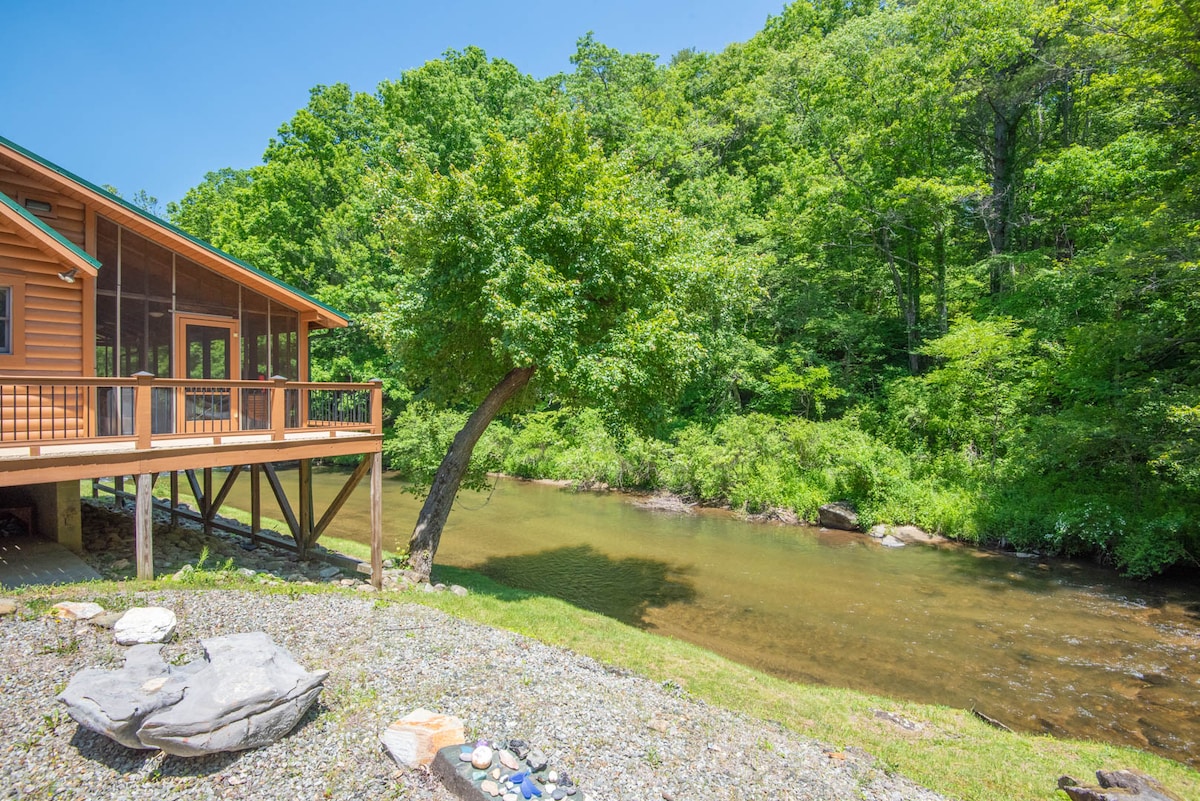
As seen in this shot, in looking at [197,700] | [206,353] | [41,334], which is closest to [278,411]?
[41,334]

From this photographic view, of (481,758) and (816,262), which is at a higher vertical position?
A: (816,262)

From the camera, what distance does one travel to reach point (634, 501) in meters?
21.2

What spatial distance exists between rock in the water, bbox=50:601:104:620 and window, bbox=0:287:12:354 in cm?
505

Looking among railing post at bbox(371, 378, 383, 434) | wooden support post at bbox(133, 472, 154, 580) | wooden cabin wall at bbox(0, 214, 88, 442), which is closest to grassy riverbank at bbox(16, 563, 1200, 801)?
wooden support post at bbox(133, 472, 154, 580)

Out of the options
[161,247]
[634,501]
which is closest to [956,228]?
[634,501]

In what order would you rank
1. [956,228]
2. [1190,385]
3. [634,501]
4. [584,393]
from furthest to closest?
[956,228] → [634,501] → [1190,385] → [584,393]

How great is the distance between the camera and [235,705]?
4.34 metres

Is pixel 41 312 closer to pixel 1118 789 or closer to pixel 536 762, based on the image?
pixel 536 762

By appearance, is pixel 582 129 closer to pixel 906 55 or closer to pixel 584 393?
pixel 584 393

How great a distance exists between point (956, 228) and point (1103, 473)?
12.5m

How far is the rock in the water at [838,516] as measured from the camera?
1720 cm

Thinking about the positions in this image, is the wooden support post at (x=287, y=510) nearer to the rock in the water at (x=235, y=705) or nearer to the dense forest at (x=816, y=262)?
the dense forest at (x=816, y=262)

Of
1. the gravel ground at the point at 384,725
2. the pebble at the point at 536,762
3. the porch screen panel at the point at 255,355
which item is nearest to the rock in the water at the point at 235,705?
the gravel ground at the point at 384,725

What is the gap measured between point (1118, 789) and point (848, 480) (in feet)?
44.7
